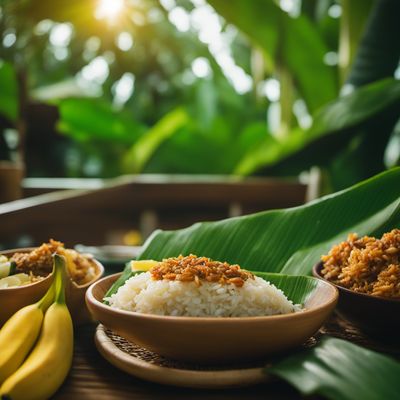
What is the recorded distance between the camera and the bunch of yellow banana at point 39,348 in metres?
0.67

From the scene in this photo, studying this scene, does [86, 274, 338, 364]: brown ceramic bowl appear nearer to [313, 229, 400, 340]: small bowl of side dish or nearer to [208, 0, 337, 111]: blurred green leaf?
[313, 229, 400, 340]: small bowl of side dish

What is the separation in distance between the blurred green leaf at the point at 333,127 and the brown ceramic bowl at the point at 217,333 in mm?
1275

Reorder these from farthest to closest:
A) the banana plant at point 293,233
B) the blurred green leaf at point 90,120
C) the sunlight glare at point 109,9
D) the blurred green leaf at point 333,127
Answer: the sunlight glare at point 109,9, the blurred green leaf at point 90,120, the blurred green leaf at point 333,127, the banana plant at point 293,233

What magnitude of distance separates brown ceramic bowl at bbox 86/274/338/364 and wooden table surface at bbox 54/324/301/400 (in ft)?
0.16

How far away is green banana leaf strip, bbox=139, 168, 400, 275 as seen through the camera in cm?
110

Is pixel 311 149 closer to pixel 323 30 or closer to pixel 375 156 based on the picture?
pixel 375 156

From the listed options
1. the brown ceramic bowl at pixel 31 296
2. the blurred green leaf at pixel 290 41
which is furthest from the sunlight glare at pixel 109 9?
the brown ceramic bowl at pixel 31 296

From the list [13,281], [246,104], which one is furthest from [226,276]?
[246,104]

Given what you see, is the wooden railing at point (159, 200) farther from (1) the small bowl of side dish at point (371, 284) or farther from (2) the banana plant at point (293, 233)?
(1) the small bowl of side dish at point (371, 284)

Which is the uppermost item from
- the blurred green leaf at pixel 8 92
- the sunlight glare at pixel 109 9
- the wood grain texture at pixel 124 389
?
the sunlight glare at pixel 109 9

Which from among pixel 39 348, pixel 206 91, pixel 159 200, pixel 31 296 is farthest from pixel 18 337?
pixel 206 91

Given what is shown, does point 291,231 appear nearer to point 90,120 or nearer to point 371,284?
point 371,284

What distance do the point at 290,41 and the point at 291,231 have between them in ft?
5.76

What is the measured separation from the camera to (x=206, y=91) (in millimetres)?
4285
